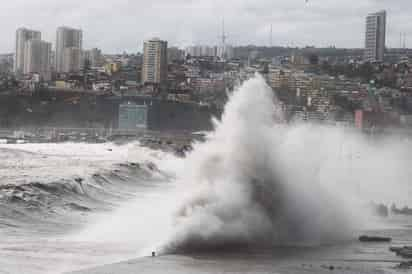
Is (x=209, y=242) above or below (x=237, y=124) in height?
below

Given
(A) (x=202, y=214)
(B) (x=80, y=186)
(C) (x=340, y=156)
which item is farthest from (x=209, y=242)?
(C) (x=340, y=156)

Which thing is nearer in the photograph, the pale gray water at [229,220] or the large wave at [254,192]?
the pale gray water at [229,220]

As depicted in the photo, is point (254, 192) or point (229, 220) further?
point (254, 192)

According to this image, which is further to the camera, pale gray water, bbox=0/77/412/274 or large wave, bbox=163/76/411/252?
large wave, bbox=163/76/411/252

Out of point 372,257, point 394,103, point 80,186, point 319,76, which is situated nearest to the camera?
point 372,257

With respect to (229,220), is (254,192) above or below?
above

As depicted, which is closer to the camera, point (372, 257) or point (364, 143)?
point (372, 257)

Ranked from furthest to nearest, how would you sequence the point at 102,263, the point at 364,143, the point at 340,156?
1. the point at 364,143
2. the point at 340,156
3. the point at 102,263

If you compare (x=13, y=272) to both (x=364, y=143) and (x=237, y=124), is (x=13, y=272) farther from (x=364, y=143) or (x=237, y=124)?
(x=364, y=143)
